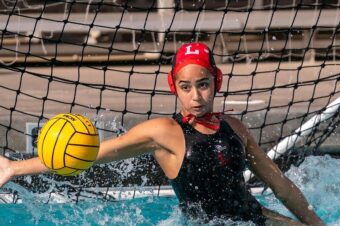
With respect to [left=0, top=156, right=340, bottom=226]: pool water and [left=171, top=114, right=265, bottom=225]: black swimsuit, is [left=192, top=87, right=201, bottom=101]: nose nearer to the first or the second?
[left=171, top=114, right=265, bottom=225]: black swimsuit

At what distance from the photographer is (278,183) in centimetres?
392

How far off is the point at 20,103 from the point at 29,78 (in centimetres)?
123

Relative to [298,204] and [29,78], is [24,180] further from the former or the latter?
[29,78]

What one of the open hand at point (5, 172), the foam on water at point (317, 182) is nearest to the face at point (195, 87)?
the open hand at point (5, 172)

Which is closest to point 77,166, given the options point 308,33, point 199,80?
point 199,80

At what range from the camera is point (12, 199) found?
4.82m

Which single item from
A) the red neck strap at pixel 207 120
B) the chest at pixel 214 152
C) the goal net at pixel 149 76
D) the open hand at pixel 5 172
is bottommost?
the open hand at pixel 5 172

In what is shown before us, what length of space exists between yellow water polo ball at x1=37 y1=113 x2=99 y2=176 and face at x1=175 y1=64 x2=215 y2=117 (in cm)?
39

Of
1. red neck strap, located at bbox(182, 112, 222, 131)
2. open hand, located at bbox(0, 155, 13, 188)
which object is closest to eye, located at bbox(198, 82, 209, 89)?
red neck strap, located at bbox(182, 112, 222, 131)

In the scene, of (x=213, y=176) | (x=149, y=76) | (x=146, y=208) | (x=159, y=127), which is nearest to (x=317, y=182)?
(x=146, y=208)

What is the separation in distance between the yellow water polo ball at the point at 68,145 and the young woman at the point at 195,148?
0.17 meters

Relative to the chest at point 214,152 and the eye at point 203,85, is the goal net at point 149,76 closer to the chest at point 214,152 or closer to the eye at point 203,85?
the chest at point 214,152

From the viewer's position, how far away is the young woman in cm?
A: 366

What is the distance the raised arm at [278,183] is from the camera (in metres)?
3.92
